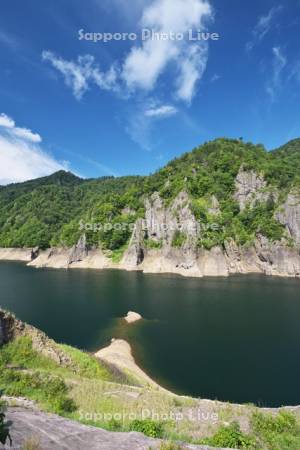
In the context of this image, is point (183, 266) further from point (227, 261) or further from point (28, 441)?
point (28, 441)

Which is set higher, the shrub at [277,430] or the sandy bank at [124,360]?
the shrub at [277,430]

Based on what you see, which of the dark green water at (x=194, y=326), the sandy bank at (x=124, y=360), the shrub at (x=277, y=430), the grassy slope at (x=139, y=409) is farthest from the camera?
the dark green water at (x=194, y=326)

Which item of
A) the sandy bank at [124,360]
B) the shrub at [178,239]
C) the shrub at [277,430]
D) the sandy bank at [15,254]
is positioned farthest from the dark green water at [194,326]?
the sandy bank at [15,254]

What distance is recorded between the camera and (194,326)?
40750mm

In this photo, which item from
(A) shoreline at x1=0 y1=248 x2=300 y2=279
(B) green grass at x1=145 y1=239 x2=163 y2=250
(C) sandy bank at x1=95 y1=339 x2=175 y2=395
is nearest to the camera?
(C) sandy bank at x1=95 y1=339 x2=175 y2=395

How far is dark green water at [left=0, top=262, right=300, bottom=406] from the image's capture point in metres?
25.9

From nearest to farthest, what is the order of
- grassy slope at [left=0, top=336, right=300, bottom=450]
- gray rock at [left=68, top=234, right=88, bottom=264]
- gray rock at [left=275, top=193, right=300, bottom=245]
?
grassy slope at [left=0, top=336, right=300, bottom=450], gray rock at [left=275, top=193, right=300, bottom=245], gray rock at [left=68, top=234, right=88, bottom=264]

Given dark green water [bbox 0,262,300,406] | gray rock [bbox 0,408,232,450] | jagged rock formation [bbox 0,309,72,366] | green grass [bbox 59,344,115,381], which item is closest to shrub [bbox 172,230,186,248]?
dark green water [bbox 0,262,300,406]

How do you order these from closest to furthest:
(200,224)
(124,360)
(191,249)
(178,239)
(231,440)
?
(231,440) → (124,360) → (191,249) → (178,239) → (200,224)

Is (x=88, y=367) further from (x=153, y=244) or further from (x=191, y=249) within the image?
(x=153, y=244)

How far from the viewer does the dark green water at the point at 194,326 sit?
25859 millimetres

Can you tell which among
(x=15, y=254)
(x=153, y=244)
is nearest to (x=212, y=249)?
(x=153, y=244)

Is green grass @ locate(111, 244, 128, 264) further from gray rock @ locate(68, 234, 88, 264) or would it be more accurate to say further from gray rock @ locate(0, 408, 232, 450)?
gray rock @ locate(0, 408, 232, 450)

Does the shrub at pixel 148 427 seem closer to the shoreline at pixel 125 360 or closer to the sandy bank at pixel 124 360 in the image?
the shoreline at pixel 125 360
